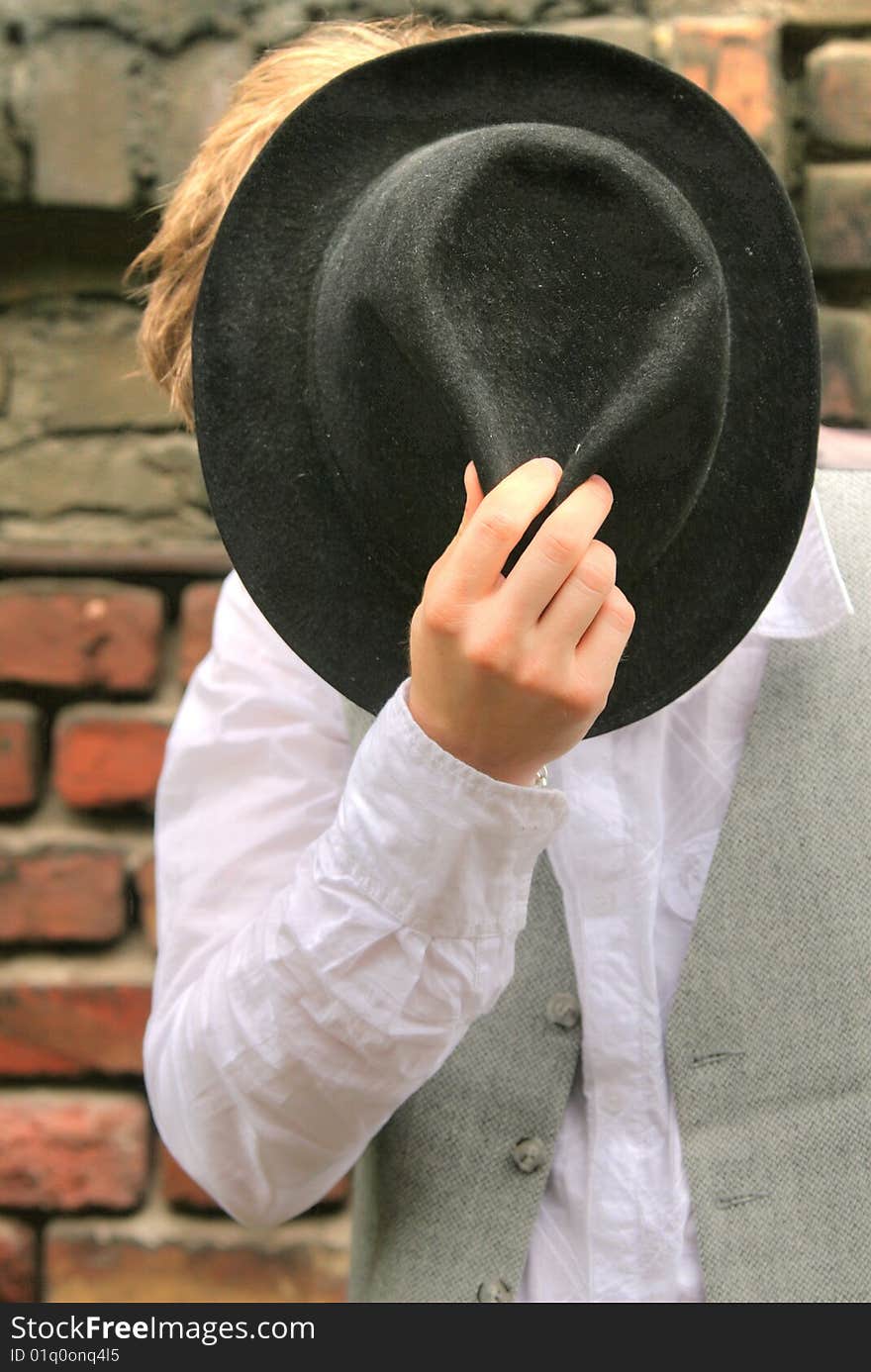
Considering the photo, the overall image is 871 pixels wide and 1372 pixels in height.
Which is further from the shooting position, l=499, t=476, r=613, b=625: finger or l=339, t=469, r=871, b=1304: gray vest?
l=339, t=469, r=871, b=1304: gray vest

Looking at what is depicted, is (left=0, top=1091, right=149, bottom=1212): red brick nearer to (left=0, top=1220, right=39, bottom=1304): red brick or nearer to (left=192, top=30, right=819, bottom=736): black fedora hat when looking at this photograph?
(left=0, top=1220, right=39, bottom=1304): red brick

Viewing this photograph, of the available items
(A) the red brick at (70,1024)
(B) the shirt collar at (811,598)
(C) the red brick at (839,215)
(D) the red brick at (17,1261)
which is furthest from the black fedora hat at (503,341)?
(D) the red brick at (17,1261)

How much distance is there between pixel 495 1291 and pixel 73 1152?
0.42 m

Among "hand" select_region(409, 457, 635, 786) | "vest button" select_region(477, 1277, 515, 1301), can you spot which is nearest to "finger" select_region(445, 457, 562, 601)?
"hand" select_region(409, 457, 635, 786)

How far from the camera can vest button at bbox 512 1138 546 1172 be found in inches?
28.0

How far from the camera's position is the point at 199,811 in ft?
2.55

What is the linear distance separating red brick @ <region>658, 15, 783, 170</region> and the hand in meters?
0.53

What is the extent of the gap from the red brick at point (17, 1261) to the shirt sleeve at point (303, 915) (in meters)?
0.33

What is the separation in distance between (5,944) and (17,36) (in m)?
0.64

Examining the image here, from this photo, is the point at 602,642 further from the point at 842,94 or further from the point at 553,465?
the point at 842,94

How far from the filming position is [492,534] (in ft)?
1.60

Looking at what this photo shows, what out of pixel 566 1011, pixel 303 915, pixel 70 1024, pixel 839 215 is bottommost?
pixel 70 1024

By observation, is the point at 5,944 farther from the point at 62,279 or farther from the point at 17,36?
the point at 17,36

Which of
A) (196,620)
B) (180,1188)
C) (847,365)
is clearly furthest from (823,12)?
(180,1188)
